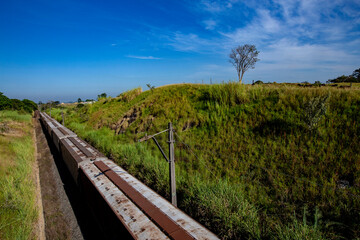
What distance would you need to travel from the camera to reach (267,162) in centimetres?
504

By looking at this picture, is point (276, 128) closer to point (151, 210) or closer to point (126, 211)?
point (151, 210)

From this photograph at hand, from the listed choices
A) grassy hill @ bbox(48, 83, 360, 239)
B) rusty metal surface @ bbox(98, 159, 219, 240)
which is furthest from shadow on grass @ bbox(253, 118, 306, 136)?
rusty metal surface @ bbox(98, 159, 219, 240)

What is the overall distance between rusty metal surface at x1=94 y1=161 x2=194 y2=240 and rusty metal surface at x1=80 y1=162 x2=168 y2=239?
0.06 metres

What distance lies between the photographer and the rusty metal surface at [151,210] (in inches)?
92.1

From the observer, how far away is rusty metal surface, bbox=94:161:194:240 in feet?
7.67

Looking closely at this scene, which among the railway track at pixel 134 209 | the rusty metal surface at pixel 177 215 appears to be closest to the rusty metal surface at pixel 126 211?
the railway track at pixel 134 209

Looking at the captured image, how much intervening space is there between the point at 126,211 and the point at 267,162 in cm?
415

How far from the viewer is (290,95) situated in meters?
6.95

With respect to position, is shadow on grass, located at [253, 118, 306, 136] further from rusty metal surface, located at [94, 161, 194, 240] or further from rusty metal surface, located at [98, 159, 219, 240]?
rusty metal surface, located at [94, 161, 194, 240]

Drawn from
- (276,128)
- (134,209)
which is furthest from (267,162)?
(134,209)

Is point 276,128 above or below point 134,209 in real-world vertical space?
above

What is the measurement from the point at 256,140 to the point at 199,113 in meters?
3.35

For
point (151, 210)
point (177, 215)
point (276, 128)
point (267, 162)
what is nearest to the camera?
point (177, 215)

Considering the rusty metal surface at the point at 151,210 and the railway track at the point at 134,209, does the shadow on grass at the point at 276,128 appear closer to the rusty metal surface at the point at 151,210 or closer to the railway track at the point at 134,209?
the railway track at the point at 134,209
